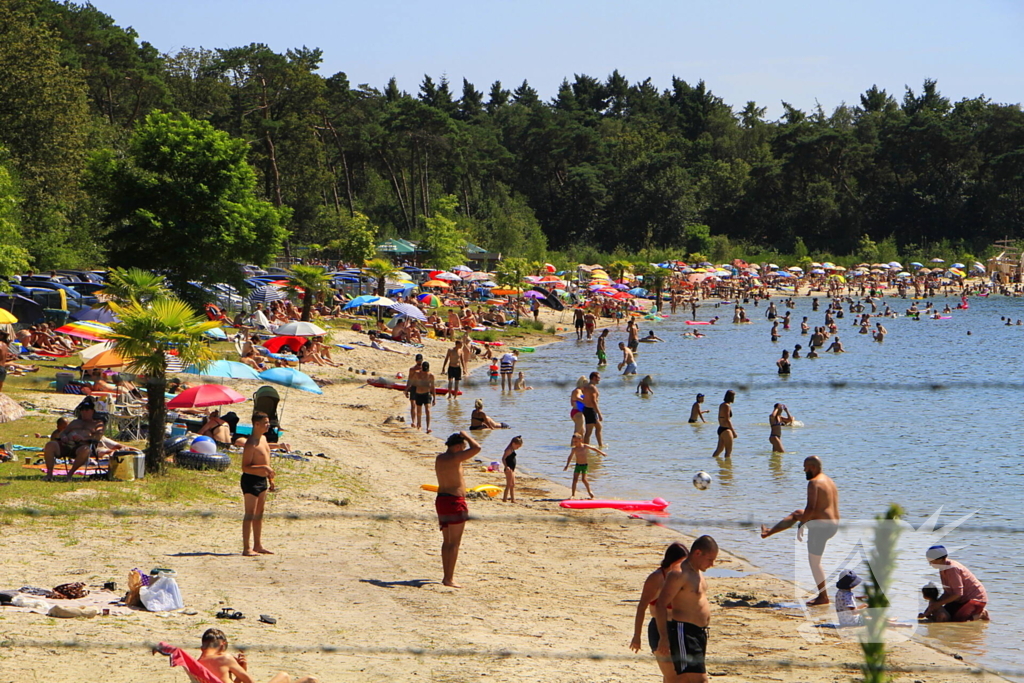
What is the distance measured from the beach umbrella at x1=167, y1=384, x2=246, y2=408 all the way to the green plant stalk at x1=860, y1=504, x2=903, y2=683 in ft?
36.0

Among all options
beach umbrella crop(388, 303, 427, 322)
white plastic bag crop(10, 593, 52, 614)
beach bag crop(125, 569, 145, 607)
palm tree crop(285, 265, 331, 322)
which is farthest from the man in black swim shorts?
beach umbrella crop(388, 303, 427, 322)

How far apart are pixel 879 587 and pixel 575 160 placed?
9165 cm

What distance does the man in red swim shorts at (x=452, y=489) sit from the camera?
364 inches

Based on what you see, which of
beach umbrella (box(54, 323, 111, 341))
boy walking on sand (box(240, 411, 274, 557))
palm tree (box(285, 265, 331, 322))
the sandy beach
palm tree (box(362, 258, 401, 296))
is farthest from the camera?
palm tree (box(362, 258, 401, 296))

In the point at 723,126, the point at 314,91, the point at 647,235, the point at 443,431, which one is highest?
the point at 723,126

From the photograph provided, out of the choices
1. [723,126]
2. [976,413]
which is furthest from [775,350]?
[723,126]

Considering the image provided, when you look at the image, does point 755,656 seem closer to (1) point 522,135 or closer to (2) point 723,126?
(1) point 522,135

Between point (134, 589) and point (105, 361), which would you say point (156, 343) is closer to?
point (105, 361)

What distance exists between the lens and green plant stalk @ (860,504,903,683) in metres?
3.91

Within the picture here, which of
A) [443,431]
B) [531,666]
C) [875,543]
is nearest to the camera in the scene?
[875,543]

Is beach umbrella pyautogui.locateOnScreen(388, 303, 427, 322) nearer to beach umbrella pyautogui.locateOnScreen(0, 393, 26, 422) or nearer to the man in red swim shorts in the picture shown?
beach umbrella pyautogui.locateOnScreen(0, 393, 26, 422)

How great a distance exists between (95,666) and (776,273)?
74.5m

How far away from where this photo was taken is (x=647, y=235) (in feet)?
286

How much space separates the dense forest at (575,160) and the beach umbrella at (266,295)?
9.66m
